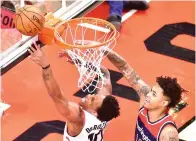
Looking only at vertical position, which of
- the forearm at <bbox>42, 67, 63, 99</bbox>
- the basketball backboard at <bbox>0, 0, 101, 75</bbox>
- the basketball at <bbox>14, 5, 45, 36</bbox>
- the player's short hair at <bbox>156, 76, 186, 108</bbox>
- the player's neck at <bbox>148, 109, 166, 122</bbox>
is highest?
the basketball at <bbox>14, 5, 45, 36</bbox>

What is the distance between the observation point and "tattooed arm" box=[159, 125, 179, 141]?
5.34m

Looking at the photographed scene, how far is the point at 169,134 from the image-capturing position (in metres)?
5.37

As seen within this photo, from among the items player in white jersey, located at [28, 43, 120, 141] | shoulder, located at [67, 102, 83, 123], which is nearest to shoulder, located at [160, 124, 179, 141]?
player in white jersey, located at [28, 43, 120, 141]

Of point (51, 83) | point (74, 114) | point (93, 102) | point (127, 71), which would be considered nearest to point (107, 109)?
point (93, 102)

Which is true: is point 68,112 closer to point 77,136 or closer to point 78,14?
point 77,136

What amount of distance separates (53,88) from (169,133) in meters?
1.09

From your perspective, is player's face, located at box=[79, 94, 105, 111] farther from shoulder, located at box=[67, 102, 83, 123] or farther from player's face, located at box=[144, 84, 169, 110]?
Answer: player's face, located at box=[144, 84, 169, 110]

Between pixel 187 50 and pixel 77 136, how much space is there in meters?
3.10

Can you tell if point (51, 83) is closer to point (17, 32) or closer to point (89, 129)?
A: point (89, 129)

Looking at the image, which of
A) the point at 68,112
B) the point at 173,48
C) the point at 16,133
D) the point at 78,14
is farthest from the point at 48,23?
the point at 173,48

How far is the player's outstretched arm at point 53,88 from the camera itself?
206 inches

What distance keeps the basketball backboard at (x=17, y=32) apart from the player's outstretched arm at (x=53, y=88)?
5.35 ft

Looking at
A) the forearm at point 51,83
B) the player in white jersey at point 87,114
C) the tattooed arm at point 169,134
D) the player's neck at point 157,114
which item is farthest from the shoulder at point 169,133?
the forearm at point 51,83

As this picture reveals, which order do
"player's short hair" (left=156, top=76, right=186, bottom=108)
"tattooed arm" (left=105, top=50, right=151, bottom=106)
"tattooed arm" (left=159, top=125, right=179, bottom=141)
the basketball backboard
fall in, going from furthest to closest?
the basketball backboard
"tattooed arm" (left=105, top=50, right=151, bottom=106)
"player's short hair" (left=156, top=76, right=186, bottom=108)
"tattooed arm" (left=159, top=125, right=179, bottom=141)
